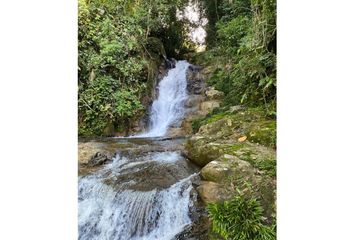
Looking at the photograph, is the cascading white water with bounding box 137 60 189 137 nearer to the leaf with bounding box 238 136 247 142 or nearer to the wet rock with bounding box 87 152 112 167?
the wet rock with bounding box 87 152 112 167

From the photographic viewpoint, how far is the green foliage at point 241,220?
2156mm

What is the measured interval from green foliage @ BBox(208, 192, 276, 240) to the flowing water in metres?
0.41

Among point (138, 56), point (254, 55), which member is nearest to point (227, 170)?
point (254, 55)

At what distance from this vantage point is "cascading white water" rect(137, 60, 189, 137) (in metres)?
5.84

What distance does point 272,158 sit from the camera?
2.66 metres

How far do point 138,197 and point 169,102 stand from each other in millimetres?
3798

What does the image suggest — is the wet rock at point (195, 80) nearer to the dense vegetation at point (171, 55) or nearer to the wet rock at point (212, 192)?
the dense vegetation at point (171, 55)

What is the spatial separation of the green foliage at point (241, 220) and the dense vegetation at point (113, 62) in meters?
3.43

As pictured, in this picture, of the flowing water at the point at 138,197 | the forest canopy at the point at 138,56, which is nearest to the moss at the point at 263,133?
the forest canopy at the point at 138,56
